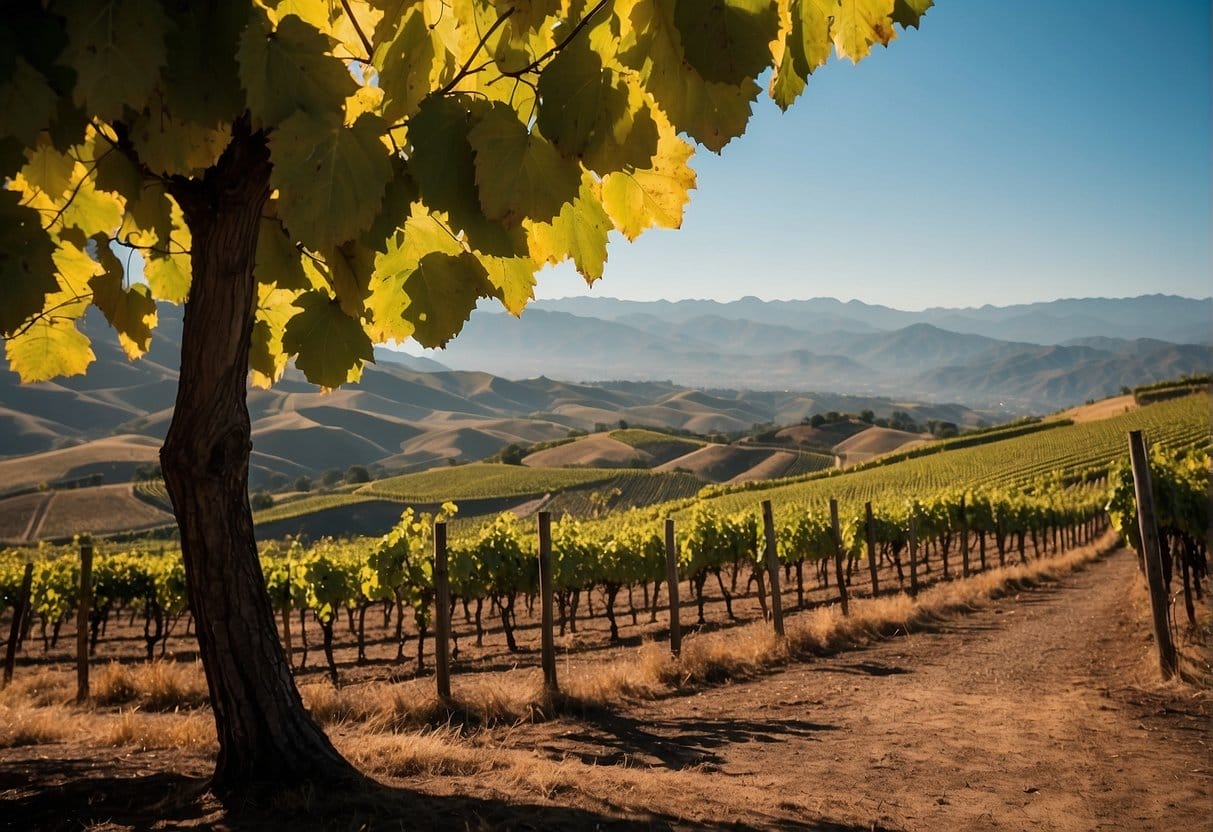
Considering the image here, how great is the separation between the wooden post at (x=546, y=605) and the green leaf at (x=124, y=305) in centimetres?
492

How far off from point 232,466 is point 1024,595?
18930 mm

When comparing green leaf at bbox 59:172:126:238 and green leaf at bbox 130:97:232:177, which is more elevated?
green leaf at bbox 59:172:126:238

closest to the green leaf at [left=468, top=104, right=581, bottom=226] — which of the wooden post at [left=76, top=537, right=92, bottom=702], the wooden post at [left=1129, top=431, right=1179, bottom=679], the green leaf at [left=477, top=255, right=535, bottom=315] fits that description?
the green leaf at [left=477, top=255, right=535, bottom=315]

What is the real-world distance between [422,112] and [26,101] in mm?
748

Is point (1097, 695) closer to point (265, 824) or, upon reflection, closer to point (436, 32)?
point (265, 824)

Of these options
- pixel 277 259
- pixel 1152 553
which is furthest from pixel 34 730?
pixel 1152 553

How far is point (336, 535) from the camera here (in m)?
82.0

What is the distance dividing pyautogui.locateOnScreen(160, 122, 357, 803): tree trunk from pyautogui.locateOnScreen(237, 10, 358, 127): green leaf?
1.14 m

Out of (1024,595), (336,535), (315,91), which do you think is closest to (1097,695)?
(315,91)

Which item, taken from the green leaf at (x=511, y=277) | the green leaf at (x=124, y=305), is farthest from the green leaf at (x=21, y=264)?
the green leaf at (x=511, y=277)

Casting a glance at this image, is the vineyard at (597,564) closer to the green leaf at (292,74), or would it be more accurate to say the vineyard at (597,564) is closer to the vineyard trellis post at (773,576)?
the vineyard trellis post at (773,576)

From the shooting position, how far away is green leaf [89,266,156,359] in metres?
2.65

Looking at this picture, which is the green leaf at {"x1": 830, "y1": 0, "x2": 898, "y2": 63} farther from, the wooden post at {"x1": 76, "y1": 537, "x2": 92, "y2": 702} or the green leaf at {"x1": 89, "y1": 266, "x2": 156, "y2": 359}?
→ the wooden post at {"x1": 76, "y1": 537, "x2": 92, "y2": 702}

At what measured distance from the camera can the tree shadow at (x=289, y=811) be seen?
2.92 m
